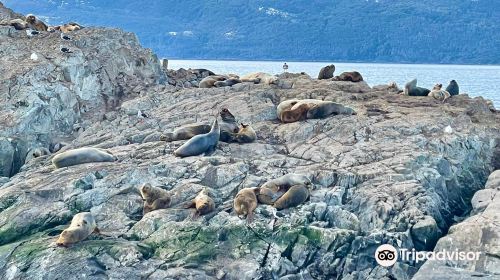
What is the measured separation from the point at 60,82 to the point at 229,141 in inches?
249

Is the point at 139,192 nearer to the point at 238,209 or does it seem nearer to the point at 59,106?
the point at 238,209

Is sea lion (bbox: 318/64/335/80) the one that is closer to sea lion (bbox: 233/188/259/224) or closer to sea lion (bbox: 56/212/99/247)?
sea lion (bbox: 233/188/259/224)

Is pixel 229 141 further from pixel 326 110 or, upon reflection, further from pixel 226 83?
pixel 226 83

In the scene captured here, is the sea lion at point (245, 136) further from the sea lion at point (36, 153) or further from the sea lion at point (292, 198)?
the sea lion at point (36, 153)

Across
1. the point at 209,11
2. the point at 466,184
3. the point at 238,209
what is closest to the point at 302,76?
the point at 466,184

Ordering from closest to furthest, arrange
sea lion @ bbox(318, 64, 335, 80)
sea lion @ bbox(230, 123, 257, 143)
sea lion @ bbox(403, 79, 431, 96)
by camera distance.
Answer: sea lion @ bbox(230, 123, 257, 143)
sea lion @ bbox(403, 79, 431, 96)
sea lion @ bbox(318, 64, 335, 80)

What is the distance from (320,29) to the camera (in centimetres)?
16600

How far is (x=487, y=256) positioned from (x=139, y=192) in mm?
6163

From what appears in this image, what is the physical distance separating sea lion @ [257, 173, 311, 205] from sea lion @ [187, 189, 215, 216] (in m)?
0.85

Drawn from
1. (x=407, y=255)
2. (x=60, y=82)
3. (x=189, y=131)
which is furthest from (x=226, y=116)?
(x=407, y=255)

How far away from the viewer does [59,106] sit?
2019 cm

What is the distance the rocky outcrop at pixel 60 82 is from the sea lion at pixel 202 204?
20.5ft

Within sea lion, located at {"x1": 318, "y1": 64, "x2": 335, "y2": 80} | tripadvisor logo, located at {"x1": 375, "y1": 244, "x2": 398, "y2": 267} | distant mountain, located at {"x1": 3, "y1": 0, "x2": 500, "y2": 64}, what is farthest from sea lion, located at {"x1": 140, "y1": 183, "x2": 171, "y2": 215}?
distant mountain, located at {"x1": 3, "y1": 0, "x2": 500, "y2": 64}

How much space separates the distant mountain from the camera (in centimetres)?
15325
